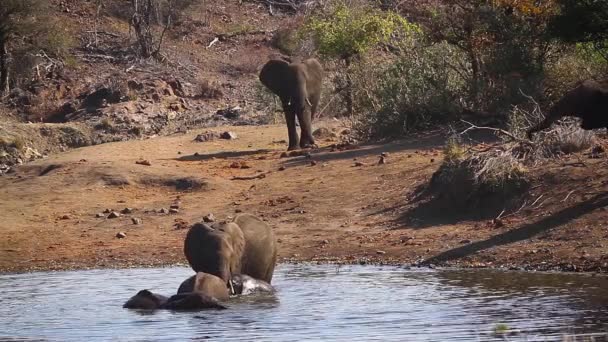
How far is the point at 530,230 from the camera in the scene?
1460 cm

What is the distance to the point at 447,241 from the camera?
15.0m

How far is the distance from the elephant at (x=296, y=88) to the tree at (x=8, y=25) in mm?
10658

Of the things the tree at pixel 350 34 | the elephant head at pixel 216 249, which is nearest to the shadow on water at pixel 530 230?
the elephant head at pixel 216 249

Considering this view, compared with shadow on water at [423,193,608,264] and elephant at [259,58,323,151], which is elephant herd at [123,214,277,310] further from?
elephant at [259,58,323,151]

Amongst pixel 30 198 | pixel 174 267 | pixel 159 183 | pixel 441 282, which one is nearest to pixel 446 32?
pixel 159 183

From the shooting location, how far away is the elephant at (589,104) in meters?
14.1

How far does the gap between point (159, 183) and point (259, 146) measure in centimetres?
464

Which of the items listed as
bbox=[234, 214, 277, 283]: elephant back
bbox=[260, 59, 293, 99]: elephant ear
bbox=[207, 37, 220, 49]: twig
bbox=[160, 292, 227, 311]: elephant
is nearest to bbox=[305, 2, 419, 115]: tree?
bbox=[260, 59, 293, 99]: elephant ear

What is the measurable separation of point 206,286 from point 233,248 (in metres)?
0.93

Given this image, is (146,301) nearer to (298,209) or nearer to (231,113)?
(298,209)

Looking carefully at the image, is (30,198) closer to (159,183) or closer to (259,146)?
(159,183)

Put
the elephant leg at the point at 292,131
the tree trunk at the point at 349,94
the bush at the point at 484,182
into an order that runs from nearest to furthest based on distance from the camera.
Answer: the bush at the point at 484,182 → the elephant leg at the point at 292,131 → the tree trunk at the point at 349,94

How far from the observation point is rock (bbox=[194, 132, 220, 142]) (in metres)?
25.6

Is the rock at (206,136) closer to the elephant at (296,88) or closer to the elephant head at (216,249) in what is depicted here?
the elephant at (296,88)
